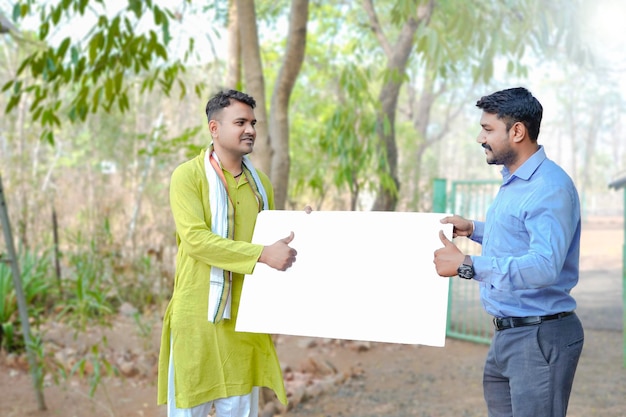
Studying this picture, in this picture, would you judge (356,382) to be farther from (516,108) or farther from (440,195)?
(516,108)

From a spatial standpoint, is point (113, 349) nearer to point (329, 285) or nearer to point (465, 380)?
point (465, 380)

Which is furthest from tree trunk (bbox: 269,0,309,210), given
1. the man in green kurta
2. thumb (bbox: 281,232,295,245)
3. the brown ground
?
thumb (bbox: 281,232,295,245)

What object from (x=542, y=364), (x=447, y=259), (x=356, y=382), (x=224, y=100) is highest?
(x=224, y=100)

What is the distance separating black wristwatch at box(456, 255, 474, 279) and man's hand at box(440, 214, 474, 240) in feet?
0.89

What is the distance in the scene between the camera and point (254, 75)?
442 cm

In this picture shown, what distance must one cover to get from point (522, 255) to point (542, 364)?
34 centimetres

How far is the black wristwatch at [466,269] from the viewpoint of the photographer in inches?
83.2

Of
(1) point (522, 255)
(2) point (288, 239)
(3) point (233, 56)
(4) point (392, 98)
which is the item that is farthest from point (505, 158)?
(4) point (392, 98)

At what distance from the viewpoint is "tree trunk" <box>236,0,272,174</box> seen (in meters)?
4.32

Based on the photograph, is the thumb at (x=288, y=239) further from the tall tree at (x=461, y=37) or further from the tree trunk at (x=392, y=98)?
the tree trunk at (x=392, y=98)

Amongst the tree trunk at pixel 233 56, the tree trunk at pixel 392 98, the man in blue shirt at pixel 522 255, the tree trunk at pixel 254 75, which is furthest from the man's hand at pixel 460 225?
the tree trunk at pixel 392 98

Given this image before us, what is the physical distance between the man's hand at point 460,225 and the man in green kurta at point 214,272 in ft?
1.77

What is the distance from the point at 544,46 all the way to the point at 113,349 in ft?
15.6

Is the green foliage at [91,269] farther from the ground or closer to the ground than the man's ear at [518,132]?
closer to the ground
